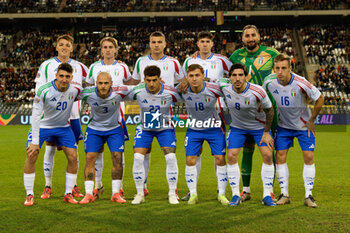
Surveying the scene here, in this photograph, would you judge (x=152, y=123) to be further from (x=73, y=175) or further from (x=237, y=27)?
(x=237, y=27)

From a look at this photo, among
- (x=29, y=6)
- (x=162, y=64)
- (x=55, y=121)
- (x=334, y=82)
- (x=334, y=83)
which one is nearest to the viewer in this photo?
(x=55, y=121)

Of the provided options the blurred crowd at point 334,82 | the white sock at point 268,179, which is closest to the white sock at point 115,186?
the white sock at point 268,179

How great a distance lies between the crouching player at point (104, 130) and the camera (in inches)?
264

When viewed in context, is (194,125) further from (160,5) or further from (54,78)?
(160,5)

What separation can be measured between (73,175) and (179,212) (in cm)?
202

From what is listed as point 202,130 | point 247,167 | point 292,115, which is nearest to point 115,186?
point 202,130

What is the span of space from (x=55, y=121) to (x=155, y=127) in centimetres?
162

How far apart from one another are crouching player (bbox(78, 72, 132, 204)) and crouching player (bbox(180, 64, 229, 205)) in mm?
1092

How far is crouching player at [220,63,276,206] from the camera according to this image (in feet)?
20.8

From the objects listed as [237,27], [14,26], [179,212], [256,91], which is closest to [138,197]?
[179,212]

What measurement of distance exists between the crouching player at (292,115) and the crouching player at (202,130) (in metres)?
0.88

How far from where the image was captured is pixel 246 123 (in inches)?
260

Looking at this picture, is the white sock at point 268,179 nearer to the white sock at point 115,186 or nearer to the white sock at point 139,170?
the white sock at point 139,170

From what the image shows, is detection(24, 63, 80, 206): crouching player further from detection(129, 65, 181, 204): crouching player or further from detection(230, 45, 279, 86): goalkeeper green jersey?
detection(230, 45, 279, 86): goalkeeper green jersey
